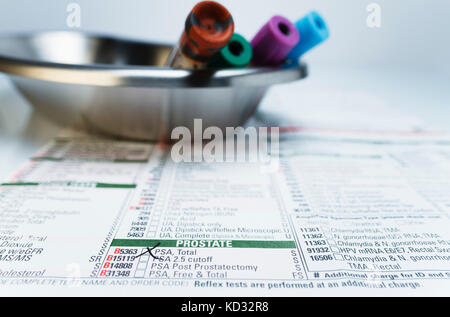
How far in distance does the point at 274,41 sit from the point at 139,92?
11cm

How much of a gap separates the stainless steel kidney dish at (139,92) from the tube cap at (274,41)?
13mm

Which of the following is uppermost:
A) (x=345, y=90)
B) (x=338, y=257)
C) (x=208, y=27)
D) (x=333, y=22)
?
(x=333, y=22)

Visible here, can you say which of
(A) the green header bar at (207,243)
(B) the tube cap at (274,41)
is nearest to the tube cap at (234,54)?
(B) the tube cap at (274,41)

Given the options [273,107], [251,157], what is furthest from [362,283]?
[273,107]

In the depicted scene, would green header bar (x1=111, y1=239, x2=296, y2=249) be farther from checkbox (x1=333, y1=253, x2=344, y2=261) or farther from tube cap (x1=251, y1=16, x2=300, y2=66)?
tube cap (x1=251, y1=16, x2=300, y2=66)

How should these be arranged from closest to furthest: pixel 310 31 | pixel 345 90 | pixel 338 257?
pixel 338 257, pixel 310 31, pixel 345 90

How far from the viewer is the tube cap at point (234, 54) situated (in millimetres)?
298

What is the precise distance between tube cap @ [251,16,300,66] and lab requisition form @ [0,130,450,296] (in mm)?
80

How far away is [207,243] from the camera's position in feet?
0.72

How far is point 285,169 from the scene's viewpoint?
0.32 meters

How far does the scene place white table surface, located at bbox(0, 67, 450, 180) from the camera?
350mm

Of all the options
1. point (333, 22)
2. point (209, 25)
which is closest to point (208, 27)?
point (209, 25)

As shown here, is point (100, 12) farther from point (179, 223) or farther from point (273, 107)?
point (179, 223)

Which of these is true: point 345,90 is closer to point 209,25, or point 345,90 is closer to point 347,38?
point 347,38
